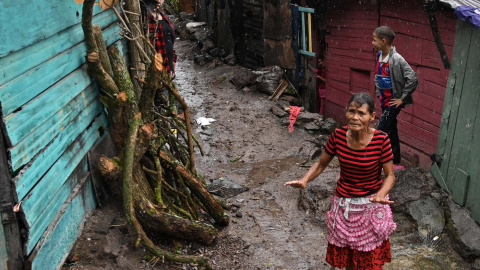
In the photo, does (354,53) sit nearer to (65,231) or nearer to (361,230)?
(361,230)

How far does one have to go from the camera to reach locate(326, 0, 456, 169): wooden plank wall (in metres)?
6.55

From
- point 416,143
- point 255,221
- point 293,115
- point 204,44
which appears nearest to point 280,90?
point 293,115

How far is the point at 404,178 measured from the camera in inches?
214

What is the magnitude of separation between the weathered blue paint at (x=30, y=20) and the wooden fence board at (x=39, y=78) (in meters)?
0.20

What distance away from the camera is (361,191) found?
11.2 ft

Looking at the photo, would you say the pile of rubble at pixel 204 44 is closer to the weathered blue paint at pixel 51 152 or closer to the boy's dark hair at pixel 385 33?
the boy's dark hair at pixel 385 33

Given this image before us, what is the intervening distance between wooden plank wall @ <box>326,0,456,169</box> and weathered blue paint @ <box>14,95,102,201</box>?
4.56m

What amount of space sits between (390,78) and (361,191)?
2.47 m

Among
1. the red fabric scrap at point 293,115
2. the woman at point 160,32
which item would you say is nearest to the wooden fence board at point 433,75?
the red fabric scrap at point 293,115

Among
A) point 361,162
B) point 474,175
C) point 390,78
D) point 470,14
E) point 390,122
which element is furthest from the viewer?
point 390,122

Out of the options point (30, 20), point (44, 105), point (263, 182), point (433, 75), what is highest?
point (30, 20)

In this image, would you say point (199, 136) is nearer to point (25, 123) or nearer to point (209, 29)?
point (25, 123)

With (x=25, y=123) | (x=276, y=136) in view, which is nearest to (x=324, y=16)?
(x=276, y=136)

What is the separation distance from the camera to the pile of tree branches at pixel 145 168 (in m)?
4.08
